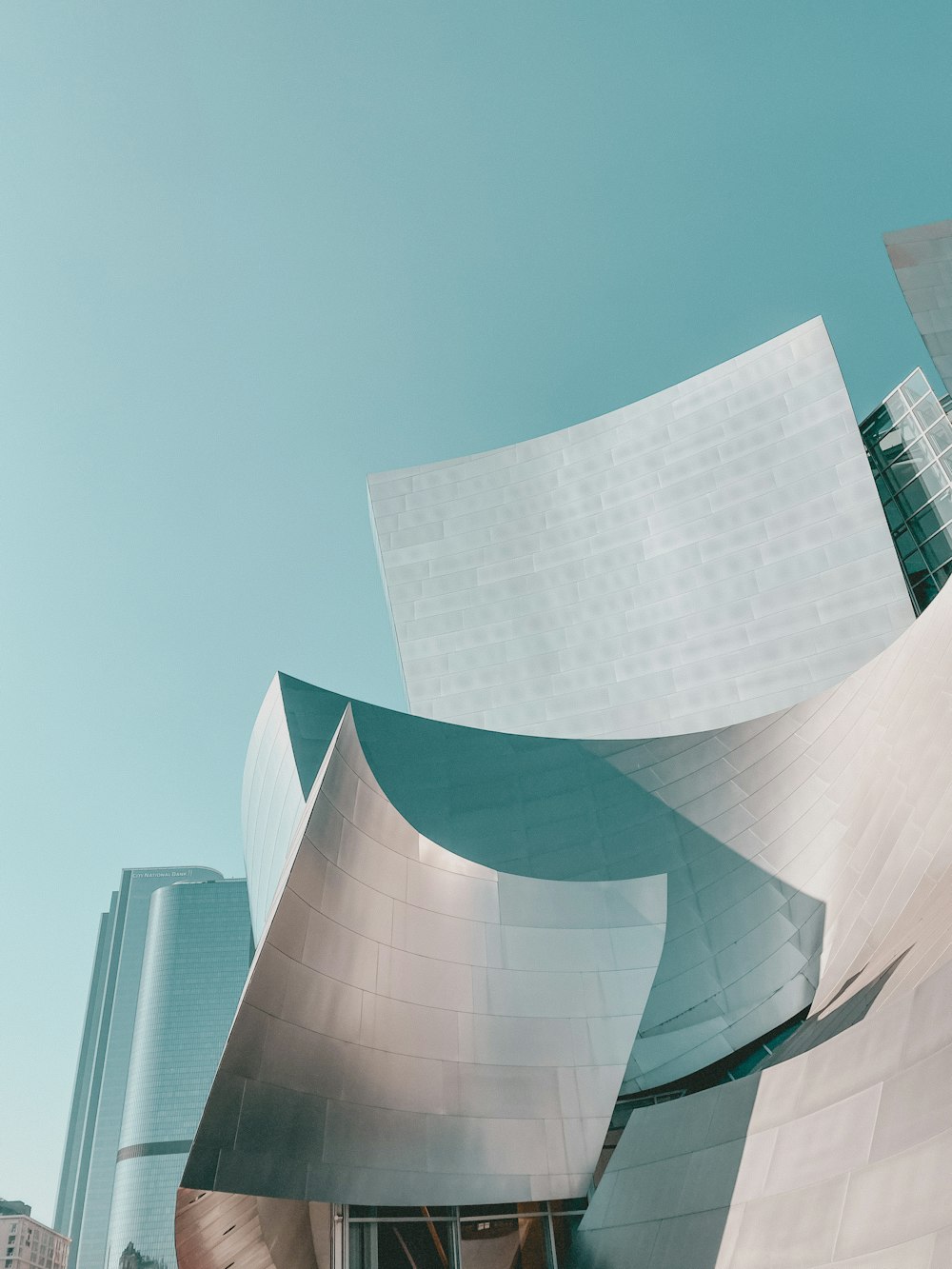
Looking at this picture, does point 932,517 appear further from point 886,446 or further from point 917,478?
point 886,446

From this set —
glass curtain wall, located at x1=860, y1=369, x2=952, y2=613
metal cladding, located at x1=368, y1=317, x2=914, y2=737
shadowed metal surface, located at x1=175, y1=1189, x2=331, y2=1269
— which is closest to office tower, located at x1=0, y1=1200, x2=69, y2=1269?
metal cladding, located at x1=368, y1=317, x2=914, y2=737

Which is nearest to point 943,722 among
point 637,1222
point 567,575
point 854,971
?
point 854,971

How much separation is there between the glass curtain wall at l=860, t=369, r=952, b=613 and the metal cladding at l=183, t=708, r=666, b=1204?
21.9m

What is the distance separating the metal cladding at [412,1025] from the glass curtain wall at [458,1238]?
711 millimetres

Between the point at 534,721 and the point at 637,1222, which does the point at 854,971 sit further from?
the point at 534,721

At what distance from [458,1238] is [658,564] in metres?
23.4

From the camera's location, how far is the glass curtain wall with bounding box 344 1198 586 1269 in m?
10.3

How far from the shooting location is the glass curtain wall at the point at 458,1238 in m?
10.3

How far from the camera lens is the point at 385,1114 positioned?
9875mm

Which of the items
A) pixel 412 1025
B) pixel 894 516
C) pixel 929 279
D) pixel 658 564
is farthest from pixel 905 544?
pixel 412 1025

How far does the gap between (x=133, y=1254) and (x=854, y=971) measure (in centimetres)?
14476

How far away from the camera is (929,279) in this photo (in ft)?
106

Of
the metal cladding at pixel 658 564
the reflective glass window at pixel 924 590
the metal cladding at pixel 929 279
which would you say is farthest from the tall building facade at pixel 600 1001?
the metal cladding at pixel 929 279

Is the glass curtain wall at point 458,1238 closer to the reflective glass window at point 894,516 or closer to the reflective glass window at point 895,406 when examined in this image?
the reflective glass window at point 894,516
